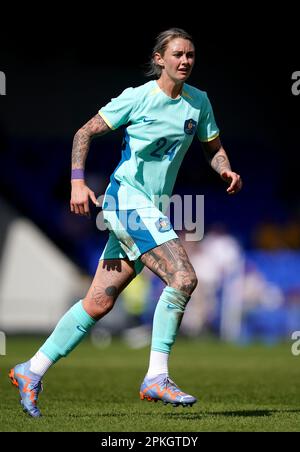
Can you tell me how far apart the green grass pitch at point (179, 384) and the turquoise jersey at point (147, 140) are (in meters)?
1.34

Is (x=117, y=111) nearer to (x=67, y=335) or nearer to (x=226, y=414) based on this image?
(x=67, y=335)

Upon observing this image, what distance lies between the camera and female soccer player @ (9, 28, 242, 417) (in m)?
6.34

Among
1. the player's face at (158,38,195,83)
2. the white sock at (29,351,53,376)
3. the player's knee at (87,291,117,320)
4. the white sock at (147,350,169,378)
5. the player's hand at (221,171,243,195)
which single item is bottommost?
the white sock at (29,351,53,376)

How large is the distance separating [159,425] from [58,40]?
69.2 feet

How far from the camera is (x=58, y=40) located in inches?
1026

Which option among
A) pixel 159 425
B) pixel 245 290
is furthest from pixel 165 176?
pixel 245 290

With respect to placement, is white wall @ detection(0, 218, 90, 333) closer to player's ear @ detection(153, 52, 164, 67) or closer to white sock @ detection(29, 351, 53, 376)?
white sock @ detection(29, 351, 53, 376)

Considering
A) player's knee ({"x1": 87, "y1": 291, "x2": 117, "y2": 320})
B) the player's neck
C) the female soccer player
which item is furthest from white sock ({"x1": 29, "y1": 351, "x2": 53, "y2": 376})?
the player's neck

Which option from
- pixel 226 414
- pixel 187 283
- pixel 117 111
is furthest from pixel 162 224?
pixel 226 414

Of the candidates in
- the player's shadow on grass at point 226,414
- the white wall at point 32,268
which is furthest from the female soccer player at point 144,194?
the white wall at point 32,268

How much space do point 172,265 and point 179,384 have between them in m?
3.12

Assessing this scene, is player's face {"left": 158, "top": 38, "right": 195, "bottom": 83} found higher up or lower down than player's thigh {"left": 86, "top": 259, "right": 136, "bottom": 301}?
higher up

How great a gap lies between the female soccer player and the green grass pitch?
43 centimetres

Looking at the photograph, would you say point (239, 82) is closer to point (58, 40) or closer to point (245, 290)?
point (58, 40)
